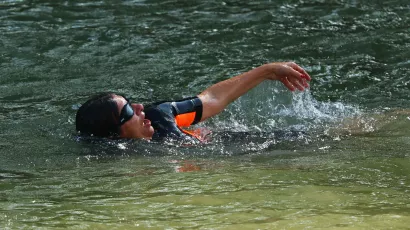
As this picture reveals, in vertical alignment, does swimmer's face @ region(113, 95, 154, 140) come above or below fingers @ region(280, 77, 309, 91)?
below

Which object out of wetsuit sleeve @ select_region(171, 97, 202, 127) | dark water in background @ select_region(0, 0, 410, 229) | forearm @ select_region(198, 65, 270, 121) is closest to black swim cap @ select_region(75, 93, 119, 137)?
dark water in background @ select_region(0, 0, 410, 229)

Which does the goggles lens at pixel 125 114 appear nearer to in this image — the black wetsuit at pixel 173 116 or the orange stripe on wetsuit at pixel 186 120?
the black wetsuit at pixel 173 116

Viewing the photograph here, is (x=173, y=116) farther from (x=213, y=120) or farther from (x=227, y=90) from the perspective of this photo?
(x=213, y=120)

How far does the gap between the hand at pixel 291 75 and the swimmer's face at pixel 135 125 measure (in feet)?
3.93

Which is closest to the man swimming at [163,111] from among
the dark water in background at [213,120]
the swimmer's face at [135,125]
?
the swimmer's face at [135,125]

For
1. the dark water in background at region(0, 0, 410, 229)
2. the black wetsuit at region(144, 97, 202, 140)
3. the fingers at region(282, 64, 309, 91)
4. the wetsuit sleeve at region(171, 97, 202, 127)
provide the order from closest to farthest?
the dark water in background at region(0, 0, 410, 229)
the black wetsuit at region(144, 97, 202, 140)
the fingers at region(282, 64, 309, 91)
the wetsuit sleeve at region(171, 97, 202, 127)

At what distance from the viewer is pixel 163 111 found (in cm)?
643

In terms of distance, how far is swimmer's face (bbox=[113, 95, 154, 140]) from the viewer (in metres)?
6.23

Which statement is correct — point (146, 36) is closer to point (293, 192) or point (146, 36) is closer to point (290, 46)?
point (290, 46)

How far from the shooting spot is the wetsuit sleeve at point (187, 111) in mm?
6633

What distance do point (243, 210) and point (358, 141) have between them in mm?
2504

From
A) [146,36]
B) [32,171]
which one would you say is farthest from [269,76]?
[146,36]

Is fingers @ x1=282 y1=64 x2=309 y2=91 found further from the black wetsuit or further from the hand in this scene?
the black wetsuit

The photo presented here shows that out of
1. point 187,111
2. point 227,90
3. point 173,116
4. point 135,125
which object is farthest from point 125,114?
point 227,90
